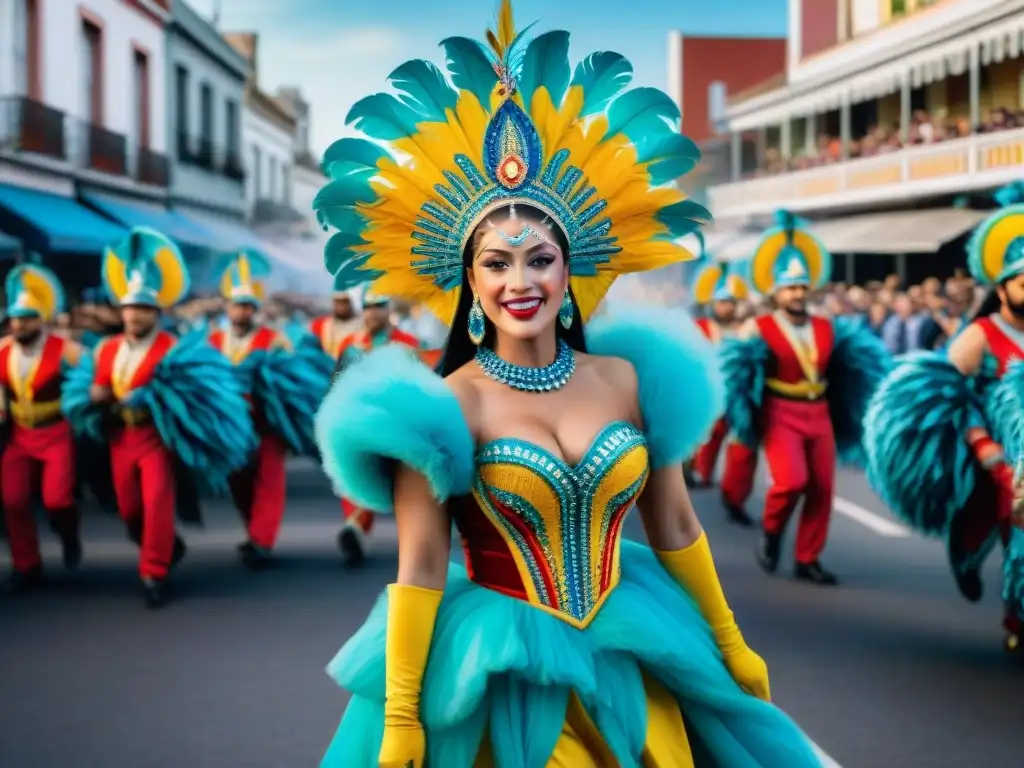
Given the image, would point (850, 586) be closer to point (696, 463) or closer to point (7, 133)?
point (696, 463)

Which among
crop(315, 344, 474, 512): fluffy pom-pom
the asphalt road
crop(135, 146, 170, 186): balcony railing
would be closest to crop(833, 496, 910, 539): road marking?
the asphalt road

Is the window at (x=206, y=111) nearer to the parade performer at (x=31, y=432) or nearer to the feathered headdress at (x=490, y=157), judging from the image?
the parade performer at (x=31, y=432)

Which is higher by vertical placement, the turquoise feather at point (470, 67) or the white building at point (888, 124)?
the white building at point (888, 124)

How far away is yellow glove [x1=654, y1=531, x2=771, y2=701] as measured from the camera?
3566 millimetres

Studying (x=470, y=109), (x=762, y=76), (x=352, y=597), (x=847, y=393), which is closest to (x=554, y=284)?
(x=470, y=109)

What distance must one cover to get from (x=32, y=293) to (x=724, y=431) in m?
6.61

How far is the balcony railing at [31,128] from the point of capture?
72.4 feet

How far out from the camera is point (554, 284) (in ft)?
11.6

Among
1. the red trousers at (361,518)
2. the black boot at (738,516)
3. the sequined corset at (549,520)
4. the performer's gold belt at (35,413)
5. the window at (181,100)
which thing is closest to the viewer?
the sequined corset at (549,520)

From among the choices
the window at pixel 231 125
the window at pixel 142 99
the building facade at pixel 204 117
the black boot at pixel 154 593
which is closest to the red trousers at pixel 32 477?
the black boot at pixel 154 593

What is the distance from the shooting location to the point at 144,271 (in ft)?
29.3

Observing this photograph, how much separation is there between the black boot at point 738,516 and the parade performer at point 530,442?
8156mm

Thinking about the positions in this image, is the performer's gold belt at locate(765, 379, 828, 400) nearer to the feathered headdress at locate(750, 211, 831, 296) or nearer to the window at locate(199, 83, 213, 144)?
the feathered headdress at locate(750, 211, 831, 296)

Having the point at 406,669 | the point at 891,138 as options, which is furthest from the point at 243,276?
the point at 891,138
